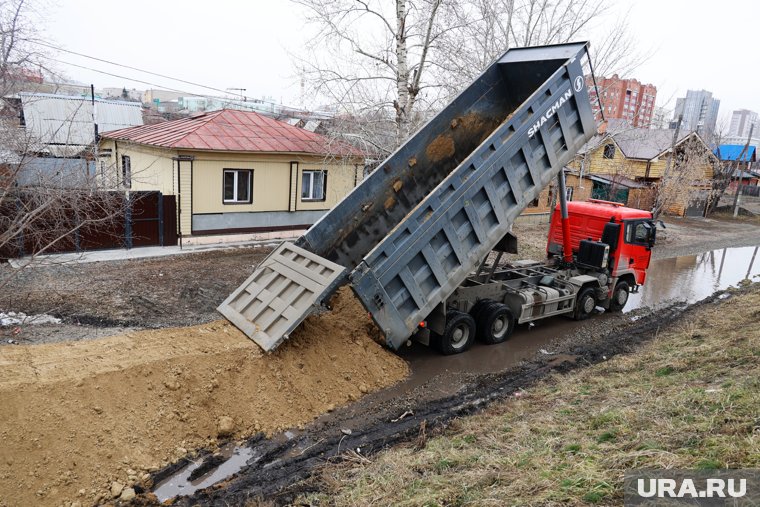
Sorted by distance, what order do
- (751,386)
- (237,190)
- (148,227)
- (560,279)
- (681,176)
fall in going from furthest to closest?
(681,176), (237,190), (148,227), (560,279), (751,386)

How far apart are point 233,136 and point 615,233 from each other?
11874mm

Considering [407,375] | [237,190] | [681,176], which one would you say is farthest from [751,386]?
[681,176]

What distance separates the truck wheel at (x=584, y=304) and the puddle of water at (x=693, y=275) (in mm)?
1685

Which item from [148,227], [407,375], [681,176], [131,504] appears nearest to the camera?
[131,504]

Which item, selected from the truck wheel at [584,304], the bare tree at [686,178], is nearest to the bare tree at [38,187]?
the truck wheel at [584,304]

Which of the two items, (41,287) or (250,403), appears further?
(41,287)

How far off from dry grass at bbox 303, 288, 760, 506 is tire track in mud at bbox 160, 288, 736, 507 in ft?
1.04

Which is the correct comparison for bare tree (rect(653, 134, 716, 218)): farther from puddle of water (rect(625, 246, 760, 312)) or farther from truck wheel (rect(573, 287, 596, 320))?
truck wheel (rect(573, 287, 596, 320))

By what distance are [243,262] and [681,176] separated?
942 inches

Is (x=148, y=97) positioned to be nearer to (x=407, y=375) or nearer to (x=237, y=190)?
(x=237, y=190)

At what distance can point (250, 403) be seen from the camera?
6.42 meters

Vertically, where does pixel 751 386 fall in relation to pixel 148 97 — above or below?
below

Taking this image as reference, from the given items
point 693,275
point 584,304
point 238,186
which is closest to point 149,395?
point 584,304

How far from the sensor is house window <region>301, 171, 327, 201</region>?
59.9 ft
